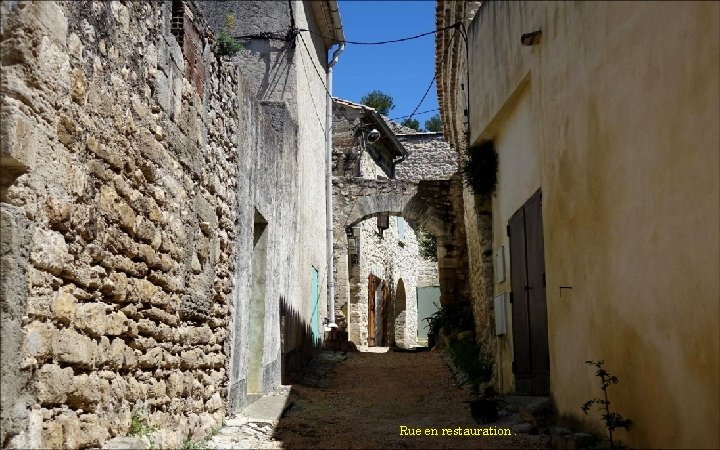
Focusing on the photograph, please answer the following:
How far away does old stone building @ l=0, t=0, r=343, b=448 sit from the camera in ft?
9.80

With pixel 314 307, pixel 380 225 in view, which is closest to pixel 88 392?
pixel 314 307

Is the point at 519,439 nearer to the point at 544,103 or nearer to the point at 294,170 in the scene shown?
the point at 544,103

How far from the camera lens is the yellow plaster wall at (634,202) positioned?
128 inches

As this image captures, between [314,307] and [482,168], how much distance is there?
204 inches

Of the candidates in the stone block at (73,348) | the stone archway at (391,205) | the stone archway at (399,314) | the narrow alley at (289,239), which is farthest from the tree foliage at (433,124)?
the stone block at (73,348)

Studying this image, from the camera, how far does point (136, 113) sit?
13.8 ft

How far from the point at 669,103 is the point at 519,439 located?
2.89 meters

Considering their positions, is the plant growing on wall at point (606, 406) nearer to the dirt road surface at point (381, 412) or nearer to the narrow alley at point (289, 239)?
the narrow alley at point (289, 239)

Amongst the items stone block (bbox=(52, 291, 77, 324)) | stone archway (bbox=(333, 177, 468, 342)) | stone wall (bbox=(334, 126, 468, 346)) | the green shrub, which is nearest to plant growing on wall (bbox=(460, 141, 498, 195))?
the green shrub

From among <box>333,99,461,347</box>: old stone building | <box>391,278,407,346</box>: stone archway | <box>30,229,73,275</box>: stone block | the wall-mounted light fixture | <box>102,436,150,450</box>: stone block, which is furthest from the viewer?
<box>391,278,407,346</box>: stone archway

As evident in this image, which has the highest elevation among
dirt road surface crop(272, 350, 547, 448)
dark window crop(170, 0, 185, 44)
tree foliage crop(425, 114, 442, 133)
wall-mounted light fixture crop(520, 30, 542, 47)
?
tree foliage crop(425, 114, 442, 133)

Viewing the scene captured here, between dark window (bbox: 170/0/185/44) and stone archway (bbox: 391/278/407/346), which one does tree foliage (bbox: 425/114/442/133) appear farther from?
dark window (bbox: 170/0/185/44)

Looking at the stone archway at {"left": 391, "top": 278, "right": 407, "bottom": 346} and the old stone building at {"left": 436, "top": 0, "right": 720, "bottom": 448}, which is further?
the stone archway at {"left": 391, "top": 278, "right": 407, "bottom": 346}

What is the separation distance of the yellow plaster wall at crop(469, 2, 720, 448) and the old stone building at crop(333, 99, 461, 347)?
35.9ft
